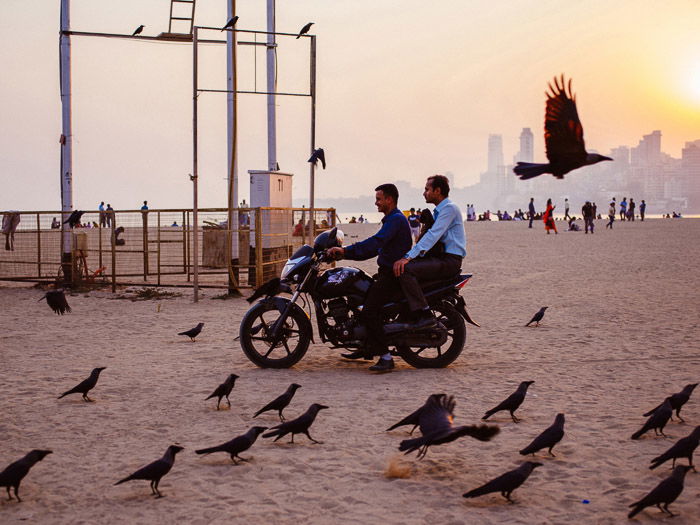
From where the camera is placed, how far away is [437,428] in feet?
14.8

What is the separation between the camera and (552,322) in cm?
1162

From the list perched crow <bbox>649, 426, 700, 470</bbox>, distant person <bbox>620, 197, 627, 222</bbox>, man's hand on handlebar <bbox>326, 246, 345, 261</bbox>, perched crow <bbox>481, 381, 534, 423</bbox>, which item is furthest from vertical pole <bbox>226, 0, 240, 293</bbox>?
distant person <bbox>620, 197, 627, 222</bbox>

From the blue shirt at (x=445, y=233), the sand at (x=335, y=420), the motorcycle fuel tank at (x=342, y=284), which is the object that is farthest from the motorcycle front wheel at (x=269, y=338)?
the blue shirt at (x=445, y=233)

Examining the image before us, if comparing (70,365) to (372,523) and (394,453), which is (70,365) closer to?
(394,453)

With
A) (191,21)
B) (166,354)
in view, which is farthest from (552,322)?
(191,21)

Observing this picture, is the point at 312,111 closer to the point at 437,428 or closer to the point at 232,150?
the point at 232,150

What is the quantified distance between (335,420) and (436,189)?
288cm

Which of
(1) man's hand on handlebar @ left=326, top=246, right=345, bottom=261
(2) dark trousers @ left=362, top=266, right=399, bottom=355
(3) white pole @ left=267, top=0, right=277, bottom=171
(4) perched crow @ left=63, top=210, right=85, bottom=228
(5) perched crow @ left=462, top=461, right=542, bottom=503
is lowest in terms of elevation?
(5) perched crow @ left=462, top=461, right=542, bottom=503

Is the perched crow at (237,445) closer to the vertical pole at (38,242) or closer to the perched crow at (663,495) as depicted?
the perched crow at (663,495)

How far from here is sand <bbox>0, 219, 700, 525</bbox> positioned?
4387 millimetres

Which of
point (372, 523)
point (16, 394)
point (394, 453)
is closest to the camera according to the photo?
point (372, 523)

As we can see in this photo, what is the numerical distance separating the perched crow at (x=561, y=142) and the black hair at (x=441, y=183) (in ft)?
14.3

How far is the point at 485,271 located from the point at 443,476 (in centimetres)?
1652

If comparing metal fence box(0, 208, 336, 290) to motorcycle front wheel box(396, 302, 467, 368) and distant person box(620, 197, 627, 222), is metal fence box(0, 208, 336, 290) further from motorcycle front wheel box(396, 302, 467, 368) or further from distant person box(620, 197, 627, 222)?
distant person box(620, 197, 627, 222)
